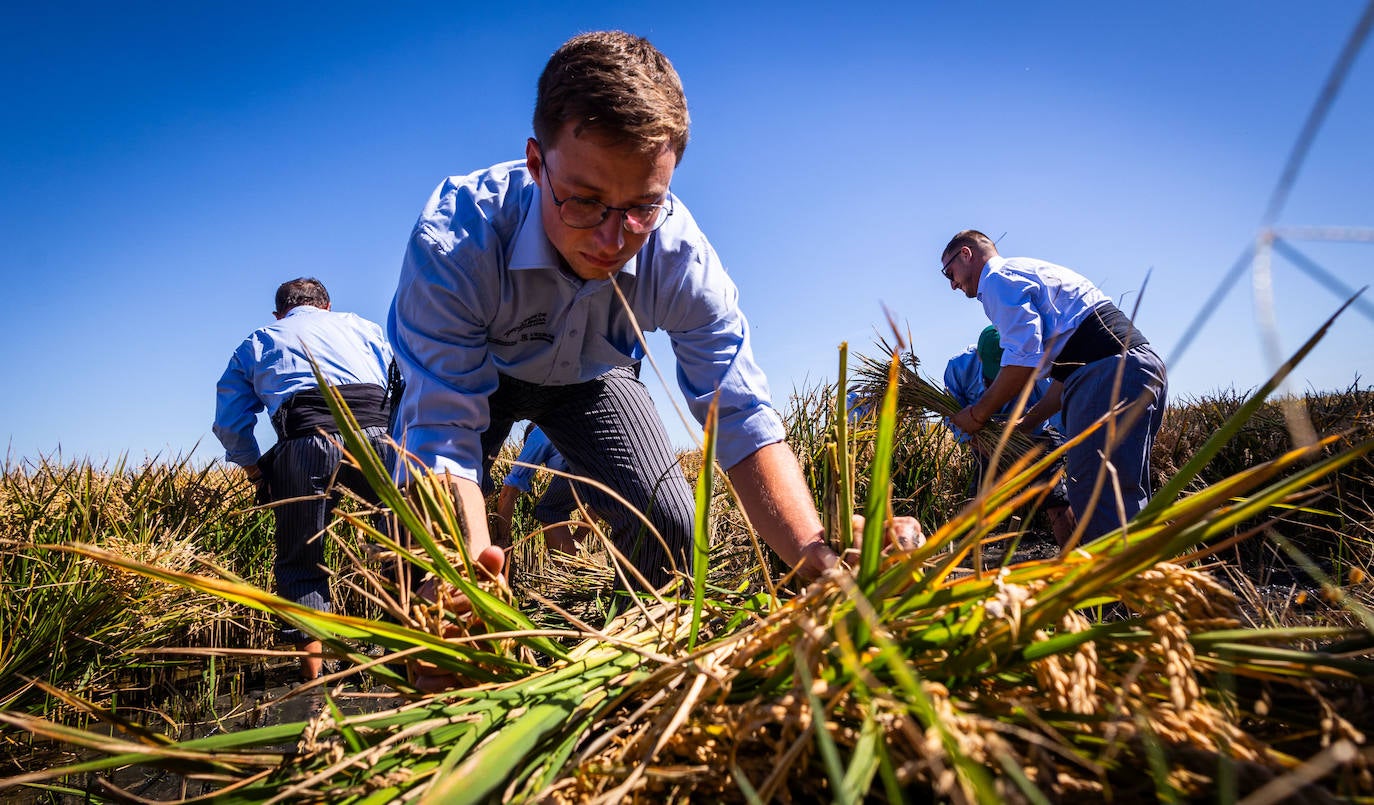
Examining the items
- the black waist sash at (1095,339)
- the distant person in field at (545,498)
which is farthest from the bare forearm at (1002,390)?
the distant person in field at (545,498)

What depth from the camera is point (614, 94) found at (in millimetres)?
1596

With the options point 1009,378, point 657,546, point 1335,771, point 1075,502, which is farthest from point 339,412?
point 1009,378

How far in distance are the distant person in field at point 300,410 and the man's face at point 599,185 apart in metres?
1.82

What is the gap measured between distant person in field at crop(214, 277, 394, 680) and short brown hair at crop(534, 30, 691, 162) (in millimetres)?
1895

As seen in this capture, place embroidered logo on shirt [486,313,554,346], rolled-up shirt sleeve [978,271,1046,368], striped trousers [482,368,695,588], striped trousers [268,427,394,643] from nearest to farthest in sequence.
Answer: embroidered logo on shirt [486,313,554,346] → striped trousers [482,368,695,588] → striped trousers [268,427,394,643] → rolled-up shirt sleeve [978,271,1046,368]

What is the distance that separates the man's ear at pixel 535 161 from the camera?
185 centimetres

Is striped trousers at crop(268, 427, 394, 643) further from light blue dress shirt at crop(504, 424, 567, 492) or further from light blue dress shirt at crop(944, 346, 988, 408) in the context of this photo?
light blue dress shirt at crop(944, 346, 988, 408)

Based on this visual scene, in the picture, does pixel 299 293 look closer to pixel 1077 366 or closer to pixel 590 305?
pixel 590 305

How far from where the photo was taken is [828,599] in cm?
69

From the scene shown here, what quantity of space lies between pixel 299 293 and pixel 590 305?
8.32ft

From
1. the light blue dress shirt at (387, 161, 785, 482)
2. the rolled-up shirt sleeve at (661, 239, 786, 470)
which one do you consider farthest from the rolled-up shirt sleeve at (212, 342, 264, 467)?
the rolled-up shirt sleeve at (661, 239, 786, 470)

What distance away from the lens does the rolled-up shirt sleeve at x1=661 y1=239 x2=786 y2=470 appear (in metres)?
1.88

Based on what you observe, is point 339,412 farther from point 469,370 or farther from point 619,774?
point 469,370

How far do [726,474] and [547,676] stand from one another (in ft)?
3.08
